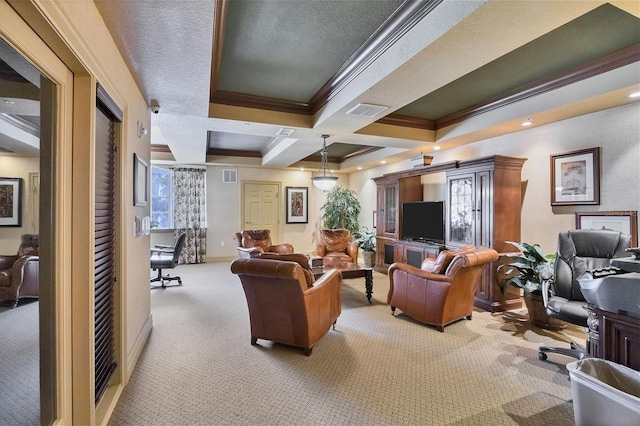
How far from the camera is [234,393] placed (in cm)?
228

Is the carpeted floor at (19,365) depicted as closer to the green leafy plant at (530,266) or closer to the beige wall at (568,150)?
the green leafy plant at (530,266)

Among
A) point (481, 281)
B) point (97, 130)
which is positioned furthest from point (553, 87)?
point (97, 130)

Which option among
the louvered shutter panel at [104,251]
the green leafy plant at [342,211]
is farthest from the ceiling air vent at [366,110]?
the green leafy plant at [342,211]

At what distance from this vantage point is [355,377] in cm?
250

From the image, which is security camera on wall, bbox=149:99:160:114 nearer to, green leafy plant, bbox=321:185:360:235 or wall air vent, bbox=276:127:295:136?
wall air vent, bbox=276:127:295:136

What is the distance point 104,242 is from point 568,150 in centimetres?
473

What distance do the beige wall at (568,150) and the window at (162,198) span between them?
252 inches

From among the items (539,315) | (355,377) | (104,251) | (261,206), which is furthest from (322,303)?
(261,206)

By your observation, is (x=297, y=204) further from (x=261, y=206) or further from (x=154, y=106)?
(x=154, y=106)

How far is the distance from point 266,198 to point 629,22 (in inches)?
279

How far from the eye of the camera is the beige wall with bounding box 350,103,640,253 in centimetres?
322

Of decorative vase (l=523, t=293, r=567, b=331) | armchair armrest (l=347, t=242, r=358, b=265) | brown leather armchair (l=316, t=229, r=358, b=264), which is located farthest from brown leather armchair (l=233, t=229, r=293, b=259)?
decorative vase (l=523, t=293, r=567, b=331)

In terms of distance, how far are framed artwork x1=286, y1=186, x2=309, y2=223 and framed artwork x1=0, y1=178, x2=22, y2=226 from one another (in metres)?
7.18

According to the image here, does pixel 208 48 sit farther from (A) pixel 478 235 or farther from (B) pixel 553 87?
(A) pixel 478 235
